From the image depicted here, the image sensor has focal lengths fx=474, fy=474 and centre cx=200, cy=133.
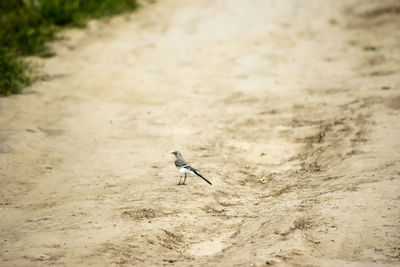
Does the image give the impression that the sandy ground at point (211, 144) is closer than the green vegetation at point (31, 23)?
Yes

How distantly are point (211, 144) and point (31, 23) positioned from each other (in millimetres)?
6779

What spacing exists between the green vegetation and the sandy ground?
375 millimetres

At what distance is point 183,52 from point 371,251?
788cm

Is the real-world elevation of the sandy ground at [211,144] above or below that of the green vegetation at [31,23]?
below

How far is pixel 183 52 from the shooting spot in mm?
11172

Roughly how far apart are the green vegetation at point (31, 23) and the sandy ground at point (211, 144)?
37 centimetres

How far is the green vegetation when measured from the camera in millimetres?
9094

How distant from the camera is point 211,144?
706 cm

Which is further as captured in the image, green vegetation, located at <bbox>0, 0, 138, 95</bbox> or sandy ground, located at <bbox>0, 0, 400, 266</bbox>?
green vegetation, located at <bbox>0, 0, 138, 95</bbox>

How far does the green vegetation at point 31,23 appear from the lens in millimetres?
9094

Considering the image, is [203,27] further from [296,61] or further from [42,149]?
[42,149]

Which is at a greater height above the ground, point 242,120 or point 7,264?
point 7,264

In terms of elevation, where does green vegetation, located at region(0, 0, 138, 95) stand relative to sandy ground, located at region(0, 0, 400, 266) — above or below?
above

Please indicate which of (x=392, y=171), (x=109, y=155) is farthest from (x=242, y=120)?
(x=392, y=171)
